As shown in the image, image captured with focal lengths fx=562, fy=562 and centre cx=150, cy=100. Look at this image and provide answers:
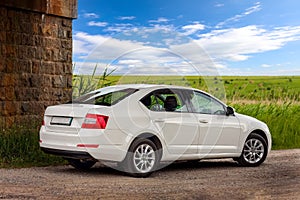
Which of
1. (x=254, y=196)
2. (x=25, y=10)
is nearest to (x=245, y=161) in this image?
(x=254, y=196)

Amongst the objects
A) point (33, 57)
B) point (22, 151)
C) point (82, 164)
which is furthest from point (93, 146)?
point (33, 57)

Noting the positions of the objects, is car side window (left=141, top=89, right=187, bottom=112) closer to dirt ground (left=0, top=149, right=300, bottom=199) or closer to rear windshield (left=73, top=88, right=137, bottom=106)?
rear windshield (left=73, top=88, right=137, bottom=106)

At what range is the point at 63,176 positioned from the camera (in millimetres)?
9875

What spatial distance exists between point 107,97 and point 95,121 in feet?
3.21

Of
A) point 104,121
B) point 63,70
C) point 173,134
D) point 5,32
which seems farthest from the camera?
point 63,70

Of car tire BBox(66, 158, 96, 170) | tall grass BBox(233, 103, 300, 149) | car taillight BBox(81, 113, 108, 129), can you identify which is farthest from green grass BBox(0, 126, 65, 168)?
Answer: tall grass BBox(233, 103, 300, 149)

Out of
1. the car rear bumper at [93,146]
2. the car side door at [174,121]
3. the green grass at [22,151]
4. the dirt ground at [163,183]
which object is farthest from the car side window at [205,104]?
the green grass at [22,151]

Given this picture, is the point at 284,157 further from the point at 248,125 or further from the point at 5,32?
the point at 5,32

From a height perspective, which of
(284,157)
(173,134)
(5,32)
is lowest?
(284,157)

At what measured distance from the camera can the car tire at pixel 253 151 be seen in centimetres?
1156

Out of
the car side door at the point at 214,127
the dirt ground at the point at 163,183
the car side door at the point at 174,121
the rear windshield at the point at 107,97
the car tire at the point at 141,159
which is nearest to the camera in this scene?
the dirt ground at the point at 163,183

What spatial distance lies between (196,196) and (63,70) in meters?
9.00

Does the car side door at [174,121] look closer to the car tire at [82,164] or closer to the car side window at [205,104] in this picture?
the car side window at [205,104]

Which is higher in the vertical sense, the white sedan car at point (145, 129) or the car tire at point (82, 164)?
the white sedan car at point (145, 129)
